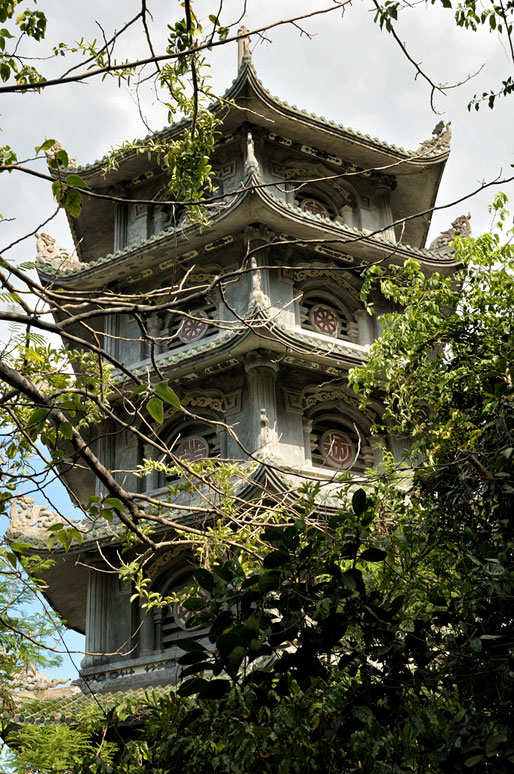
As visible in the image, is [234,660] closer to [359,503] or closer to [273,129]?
[359,503]

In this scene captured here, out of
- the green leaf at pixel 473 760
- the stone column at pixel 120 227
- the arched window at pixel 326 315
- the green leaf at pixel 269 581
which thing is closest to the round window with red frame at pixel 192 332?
the arched window at pixel 326 315

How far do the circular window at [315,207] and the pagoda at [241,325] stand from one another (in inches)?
1.5

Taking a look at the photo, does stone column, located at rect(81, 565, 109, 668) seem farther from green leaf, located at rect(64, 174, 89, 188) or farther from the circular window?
green leaf, located at rect(64, 174, 89, 188)

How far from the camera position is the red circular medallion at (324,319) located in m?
12.4

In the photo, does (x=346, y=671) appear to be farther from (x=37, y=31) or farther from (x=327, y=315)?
(x=327, y=315)

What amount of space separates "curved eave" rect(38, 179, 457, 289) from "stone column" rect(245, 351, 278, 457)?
1.74 meters

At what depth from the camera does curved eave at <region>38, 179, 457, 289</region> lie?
460 inches

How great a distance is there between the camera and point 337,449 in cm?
1171

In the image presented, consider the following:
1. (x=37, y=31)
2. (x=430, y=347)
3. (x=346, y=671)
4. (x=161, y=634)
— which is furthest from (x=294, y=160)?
(x=346, y=671)

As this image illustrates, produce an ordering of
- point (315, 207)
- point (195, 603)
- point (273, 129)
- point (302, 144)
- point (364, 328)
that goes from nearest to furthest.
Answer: point (195, 603)
point (364, 328)
point (273, 129)
point (302, 144)
point (315, 207)

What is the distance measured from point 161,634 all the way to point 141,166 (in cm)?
744

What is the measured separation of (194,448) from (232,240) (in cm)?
318

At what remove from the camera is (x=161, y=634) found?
10.9 m

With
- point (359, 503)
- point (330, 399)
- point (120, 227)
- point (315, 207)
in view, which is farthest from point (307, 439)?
point (359, 503)
